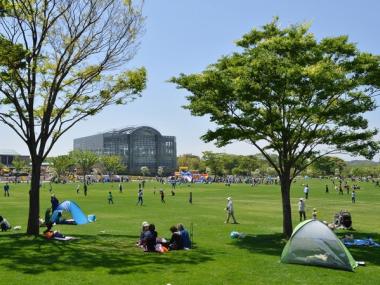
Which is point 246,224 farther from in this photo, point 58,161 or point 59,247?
point 58,161

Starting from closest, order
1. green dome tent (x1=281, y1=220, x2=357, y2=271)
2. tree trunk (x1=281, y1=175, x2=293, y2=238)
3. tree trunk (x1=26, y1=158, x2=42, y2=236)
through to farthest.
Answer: green dome tent (x1=281, y1=220, x2=357, y2=271) → tree trunk (x1=26, y1=158, x2=42, y2=236) → tree trunk (x1=281, y1=175, x2=293, y2=238)

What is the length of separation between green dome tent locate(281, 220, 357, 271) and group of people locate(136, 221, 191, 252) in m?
4.03

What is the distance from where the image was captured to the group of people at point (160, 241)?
16.5m

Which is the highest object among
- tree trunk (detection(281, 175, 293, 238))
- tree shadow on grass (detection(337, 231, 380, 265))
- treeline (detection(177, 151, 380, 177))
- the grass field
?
treeline (detection(177, 151, 380, 177))

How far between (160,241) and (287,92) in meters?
8.17

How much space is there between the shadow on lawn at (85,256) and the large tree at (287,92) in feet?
21.0

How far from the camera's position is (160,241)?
55.7ft

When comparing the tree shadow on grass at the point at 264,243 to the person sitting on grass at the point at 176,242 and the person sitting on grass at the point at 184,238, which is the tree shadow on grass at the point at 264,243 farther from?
the person sitting on grass at the point at 176,242

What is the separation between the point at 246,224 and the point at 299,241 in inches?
472

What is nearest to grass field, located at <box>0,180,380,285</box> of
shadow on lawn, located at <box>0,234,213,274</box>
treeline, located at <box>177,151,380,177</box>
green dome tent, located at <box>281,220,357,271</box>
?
shadow on lawn, located at <box>0,234,213,274</box>

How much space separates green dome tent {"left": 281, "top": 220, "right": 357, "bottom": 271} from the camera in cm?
1406

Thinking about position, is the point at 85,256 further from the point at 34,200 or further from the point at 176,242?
the point at 34,200

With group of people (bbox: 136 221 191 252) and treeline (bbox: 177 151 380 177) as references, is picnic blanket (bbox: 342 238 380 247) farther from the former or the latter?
treeline (bbox: 177 151 380 177)

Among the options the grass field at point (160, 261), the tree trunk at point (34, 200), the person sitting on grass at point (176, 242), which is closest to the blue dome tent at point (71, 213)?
the grass field at point (160, 261)
